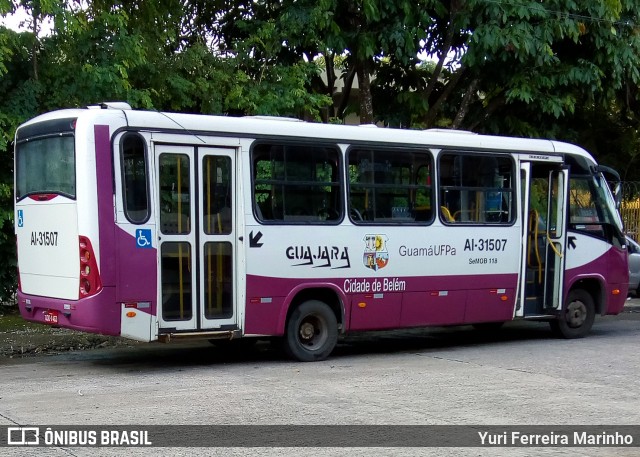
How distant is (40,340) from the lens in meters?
13.5

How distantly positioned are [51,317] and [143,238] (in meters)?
1.47

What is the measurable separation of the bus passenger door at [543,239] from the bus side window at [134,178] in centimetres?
598

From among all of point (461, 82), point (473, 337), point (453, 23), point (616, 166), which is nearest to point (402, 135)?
point (473, 337)

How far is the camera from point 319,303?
39.1 ft

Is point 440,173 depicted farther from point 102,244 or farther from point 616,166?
point 616,166

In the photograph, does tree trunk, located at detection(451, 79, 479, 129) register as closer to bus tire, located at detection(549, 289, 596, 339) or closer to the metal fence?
bus tire, located at detection(549, 289, 596, 339)

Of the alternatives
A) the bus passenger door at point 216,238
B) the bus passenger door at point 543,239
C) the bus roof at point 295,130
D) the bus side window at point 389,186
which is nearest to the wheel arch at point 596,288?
the bus passenger door at point 543,239

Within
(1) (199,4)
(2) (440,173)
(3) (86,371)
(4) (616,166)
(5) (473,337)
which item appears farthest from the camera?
(4) (616,166)

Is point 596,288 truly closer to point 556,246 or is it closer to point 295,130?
point 556,246

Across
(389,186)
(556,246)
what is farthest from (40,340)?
(556,246)

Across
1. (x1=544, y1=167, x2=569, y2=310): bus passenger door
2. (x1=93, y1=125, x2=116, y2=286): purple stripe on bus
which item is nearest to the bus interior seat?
(x1=544, y1=167, x2=569, y2=310): bus passenger door

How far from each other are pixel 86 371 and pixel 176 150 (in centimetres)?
277

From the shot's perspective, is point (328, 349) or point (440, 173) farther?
point (440, 173)

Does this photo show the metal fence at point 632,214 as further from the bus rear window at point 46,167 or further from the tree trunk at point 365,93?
the bus rear window at point 46,167
